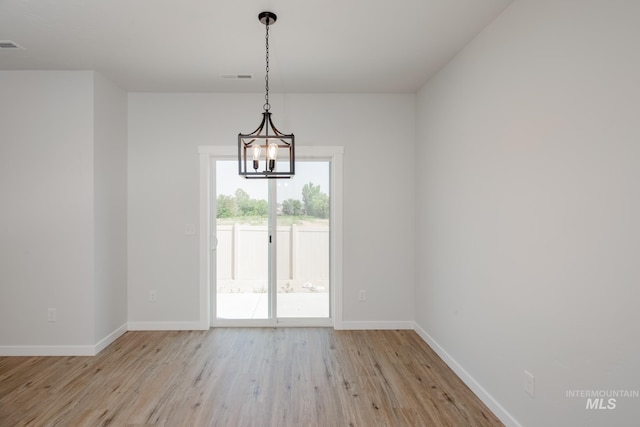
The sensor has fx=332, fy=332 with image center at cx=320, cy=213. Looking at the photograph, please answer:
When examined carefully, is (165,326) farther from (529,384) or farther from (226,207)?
(529,384)

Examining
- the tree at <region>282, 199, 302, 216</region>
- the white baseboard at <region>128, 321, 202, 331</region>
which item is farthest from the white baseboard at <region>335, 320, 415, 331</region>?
the white baseboard at <region>128, 321, 202, 331</region>

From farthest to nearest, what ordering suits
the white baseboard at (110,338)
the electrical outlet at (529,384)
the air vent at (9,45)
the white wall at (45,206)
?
the white baseboard at (110,338) < the white wall at (45,206) < the air vent at (9,45) < the electrical outlet at (529,384)

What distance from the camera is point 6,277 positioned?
131 inches

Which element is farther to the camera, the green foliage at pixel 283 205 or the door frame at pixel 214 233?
the green foliage at pixel 283 205

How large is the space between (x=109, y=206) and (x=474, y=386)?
395 cm

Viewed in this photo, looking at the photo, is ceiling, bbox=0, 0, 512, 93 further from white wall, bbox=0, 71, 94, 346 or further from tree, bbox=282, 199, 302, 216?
tree, bbox=282, 199, 302, 216

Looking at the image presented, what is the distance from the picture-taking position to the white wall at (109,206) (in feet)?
11.2

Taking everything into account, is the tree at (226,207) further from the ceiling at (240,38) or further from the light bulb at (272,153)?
the light bulb at (272,153)

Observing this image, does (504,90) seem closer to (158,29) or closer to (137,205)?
(158,29)

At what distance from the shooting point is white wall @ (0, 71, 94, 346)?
3.32 metres

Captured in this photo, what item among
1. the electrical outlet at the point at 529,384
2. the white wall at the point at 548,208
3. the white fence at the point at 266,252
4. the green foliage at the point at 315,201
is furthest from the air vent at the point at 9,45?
the electrical outlet at the point at 529,384

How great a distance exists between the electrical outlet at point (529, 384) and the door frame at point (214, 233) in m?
2.24

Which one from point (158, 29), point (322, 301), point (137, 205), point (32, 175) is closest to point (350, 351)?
point (322, 301)

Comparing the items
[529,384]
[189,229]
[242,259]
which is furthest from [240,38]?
[529,384]
